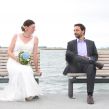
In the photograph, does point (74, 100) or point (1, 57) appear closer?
point (74, 100)

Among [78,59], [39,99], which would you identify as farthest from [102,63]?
[39,99]

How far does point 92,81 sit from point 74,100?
616mm

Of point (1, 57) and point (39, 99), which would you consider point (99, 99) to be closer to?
point (39, 99)

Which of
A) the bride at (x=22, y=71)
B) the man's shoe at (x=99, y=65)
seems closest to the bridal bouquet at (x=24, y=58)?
the bride at (x=22, y=71)

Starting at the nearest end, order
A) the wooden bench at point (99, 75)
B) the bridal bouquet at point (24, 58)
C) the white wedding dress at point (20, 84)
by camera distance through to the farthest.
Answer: the white wedding dress at point (20, 84) < the bridal bouquet at point (24, 58) < the wooden bench at point (99, 75)

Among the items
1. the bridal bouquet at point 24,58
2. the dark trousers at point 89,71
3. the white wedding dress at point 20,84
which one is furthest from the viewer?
the bridal bouquet at point 24,58

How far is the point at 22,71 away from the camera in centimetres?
955

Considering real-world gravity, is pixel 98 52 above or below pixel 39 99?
above

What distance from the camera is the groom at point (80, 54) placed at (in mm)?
9714

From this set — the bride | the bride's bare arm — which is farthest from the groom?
the bride's bare arm

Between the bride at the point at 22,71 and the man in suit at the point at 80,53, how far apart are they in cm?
64

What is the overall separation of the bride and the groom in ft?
2.06

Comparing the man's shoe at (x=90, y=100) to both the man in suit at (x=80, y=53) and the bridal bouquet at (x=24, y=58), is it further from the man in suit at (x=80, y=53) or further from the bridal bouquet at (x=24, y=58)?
the bridal bouquet at (x=24, y=58)

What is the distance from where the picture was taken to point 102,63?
10148mm
